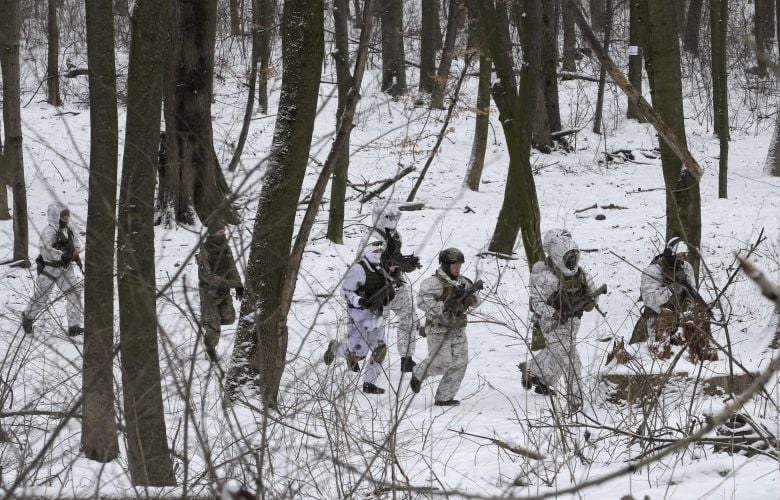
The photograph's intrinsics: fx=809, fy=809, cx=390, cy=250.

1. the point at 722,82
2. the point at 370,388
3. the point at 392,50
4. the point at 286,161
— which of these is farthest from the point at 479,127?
the point at 286,161

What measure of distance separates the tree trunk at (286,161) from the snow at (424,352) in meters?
0.24

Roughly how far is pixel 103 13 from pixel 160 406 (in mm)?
2541

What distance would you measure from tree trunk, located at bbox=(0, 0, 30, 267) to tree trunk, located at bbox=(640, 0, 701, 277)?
8.29 meters

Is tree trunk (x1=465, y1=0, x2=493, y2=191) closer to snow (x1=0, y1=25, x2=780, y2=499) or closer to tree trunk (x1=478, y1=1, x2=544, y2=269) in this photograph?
snow (x1=0, y1=25, x2=780, y2=499)

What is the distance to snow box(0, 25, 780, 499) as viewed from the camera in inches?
134

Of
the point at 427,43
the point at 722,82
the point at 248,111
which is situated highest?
the point at 427,43

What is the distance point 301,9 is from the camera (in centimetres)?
593

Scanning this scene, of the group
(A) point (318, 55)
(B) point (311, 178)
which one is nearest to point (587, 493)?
(A) point (318, 55)

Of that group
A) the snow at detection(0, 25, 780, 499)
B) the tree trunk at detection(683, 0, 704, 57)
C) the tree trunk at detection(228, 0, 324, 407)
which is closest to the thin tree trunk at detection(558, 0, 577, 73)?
the snow at detection(0, 25, 780, 499)

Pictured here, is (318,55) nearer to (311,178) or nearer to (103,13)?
(103,13)

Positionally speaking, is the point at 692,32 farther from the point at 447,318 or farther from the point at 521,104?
the point at 447,318

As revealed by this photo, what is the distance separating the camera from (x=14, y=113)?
11445mm

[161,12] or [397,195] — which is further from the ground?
[161,12]

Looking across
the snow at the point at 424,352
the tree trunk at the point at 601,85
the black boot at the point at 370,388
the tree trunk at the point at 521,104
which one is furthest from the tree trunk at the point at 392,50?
the black boot at the point at 370,388
